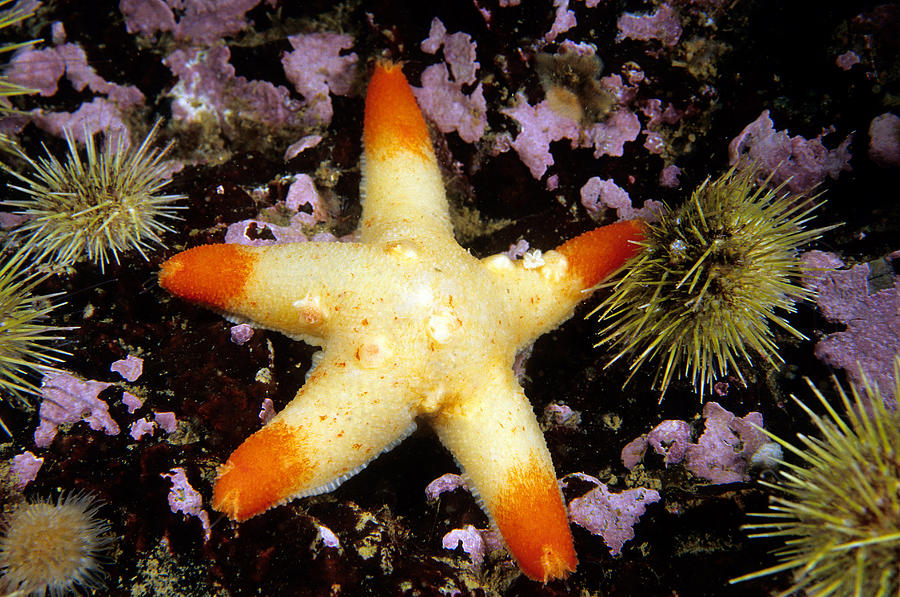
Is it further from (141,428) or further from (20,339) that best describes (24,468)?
(20,339)

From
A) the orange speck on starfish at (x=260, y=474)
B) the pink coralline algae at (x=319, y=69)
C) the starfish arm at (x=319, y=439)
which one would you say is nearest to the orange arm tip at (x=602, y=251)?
the starfish arm at (x=319, y=439)

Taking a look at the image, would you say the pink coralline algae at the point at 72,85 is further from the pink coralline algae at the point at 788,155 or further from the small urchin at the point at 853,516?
the small urchin at the point at 853,516

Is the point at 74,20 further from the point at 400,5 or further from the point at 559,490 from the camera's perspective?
the point at 559,490

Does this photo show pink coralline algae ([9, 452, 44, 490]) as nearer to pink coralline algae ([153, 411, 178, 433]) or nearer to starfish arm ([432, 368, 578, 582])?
pink coralline algae ([153, 411, 178, 433])

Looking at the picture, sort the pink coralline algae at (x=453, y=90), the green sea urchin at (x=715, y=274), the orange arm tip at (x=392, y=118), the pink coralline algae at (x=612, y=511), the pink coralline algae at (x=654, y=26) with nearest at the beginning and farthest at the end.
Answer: the green sea urchin at (x=715, y=274)
the pink coralline algae at (x=612, y=511)
the pink coralline algae at (x=654, y=26)
the orange arm tip at (x=392, y=118)
the pink coralline algae at (x=453, y=90)

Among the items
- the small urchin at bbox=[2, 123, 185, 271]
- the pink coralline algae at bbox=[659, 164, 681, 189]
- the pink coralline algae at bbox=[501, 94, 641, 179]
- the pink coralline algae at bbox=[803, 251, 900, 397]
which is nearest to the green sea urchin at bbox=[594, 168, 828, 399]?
the pink coralline algae at bbox=[803, 251, 900, 397]

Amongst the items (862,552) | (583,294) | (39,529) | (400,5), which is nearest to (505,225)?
(583,294)
